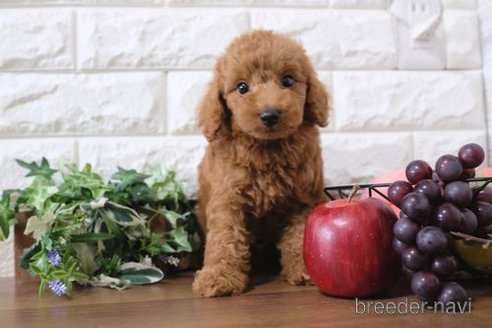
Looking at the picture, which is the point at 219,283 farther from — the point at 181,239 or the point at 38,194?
the point at 38,194

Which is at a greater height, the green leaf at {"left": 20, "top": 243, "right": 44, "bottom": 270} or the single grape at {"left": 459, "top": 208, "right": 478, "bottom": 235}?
the single grape at {"left": 459, "top": 208, "right": 478, "bottom": 235}

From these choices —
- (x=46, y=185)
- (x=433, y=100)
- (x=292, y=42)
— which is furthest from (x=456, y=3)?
(x=46, y=185)

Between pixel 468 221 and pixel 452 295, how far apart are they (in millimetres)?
145

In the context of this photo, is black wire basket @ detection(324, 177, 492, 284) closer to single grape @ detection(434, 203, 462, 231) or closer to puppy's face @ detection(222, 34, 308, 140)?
single grape @ detection(434, 203, 462, 231)

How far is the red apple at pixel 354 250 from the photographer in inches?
39.1

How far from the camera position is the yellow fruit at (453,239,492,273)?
100 cm

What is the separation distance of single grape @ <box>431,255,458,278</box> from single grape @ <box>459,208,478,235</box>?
0.23 feet

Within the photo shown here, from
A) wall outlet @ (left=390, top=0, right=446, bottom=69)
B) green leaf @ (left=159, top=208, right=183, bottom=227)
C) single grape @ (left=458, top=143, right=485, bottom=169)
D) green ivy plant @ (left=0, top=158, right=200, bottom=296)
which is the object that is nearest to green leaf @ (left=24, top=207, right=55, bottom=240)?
green ivy plant @ (left=0, top=158, right=200, bottom=296)

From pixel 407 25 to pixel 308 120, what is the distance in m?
0.65

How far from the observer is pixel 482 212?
3.18ft

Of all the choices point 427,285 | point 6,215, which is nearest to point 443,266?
point 427,285

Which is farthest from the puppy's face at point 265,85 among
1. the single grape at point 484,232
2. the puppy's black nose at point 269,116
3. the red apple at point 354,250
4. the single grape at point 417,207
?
the single grape at point 484,232

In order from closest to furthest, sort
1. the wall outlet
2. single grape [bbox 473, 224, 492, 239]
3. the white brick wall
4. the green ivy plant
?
single grape [bbox 473, 224, 492, 239] → the green ivy plant → the white brick wall → the wall outlet

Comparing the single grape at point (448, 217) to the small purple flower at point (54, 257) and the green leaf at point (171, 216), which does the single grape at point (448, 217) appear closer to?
the green leaf at point (171, 216)
